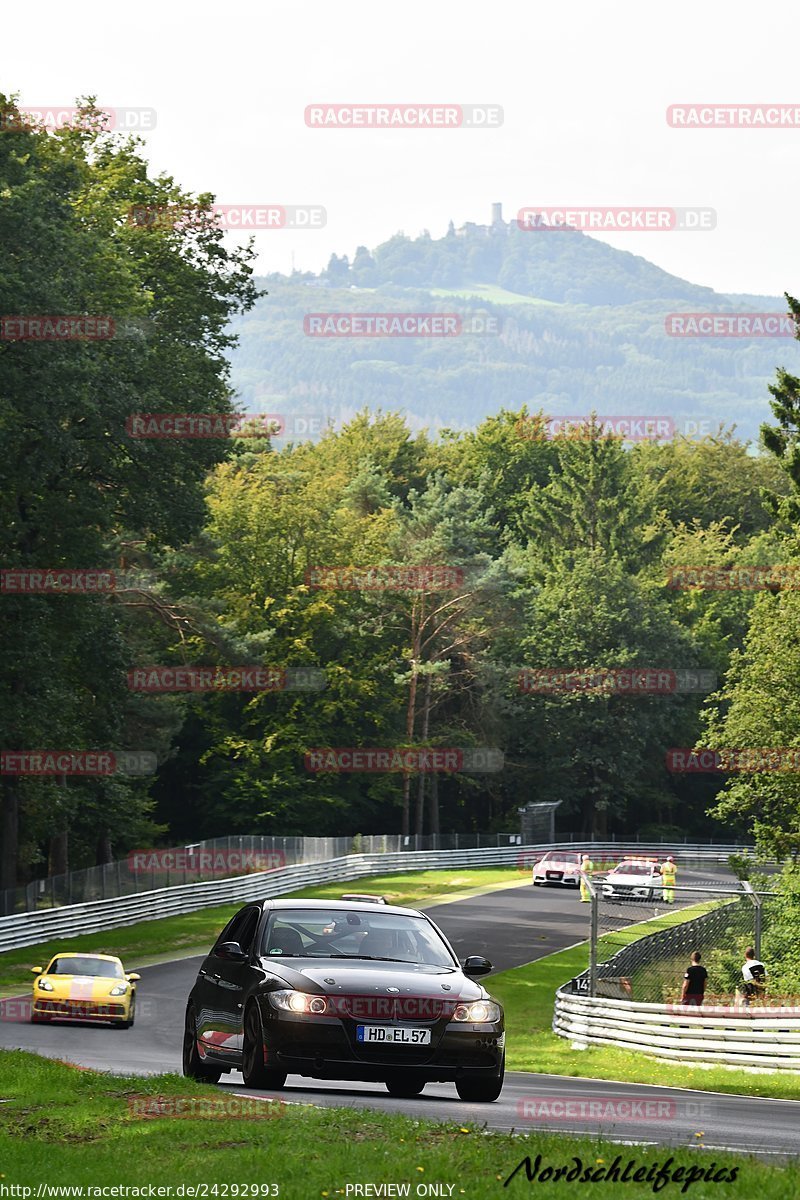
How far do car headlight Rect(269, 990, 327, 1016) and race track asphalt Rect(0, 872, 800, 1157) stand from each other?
2.63ft

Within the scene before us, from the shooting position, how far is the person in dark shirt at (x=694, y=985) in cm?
2603

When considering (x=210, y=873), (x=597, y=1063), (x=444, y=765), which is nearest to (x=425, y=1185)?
(x=597, y=1063)

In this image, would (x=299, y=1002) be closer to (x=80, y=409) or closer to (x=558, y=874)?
(x=80, y=409)

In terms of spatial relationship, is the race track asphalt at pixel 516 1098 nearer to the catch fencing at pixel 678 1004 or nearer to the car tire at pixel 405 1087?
the car tire at pixel 405 1087

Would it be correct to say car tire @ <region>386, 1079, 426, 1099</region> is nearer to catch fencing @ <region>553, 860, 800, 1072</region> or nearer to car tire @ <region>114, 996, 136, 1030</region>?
catch fencing @ <region>553, 860, 800, 1072</region>

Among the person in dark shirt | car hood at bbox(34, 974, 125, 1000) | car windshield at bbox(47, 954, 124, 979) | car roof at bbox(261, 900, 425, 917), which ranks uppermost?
car roof at bbox(261, 900, 425, 917)

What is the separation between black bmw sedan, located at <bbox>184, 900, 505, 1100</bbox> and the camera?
42.3ft

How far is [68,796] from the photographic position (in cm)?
4438

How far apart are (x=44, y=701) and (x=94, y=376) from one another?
7.75 metres

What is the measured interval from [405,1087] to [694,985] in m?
11.7

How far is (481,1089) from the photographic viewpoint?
45.3ft

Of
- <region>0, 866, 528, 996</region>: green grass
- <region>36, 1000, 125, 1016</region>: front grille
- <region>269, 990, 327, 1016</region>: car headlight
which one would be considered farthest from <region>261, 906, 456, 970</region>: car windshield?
<region>0, 866, 528, 996</region>: green grass

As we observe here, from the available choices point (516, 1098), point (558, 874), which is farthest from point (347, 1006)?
point (558, 874)

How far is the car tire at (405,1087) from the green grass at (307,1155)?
1.19m
